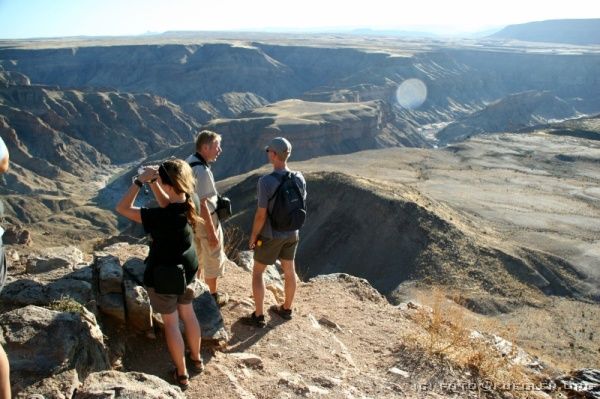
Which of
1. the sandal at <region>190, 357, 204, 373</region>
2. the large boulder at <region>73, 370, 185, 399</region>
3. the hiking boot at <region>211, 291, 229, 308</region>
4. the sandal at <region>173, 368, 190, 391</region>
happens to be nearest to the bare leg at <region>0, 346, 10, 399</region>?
the large boulder at <region>73, 370, 185, 399</region>

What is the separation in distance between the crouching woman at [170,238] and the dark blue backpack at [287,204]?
4.34 ft

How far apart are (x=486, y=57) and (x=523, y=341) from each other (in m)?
143

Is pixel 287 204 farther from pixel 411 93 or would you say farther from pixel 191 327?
pixel 411 93

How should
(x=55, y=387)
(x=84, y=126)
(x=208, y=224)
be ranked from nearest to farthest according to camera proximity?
(x=55, y=387), (x=208, y=224), (x=84, y=126)

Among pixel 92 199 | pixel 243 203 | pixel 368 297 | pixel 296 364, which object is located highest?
pixel 296 364

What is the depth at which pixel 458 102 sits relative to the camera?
12050 cm

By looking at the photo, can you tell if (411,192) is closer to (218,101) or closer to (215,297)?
(215,297)

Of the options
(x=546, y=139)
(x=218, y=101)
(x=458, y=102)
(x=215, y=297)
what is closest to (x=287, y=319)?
(x=215, y=297)

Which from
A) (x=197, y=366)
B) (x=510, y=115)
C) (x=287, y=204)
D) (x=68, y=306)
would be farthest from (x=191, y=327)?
(x=510, y=115)

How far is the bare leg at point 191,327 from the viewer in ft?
15.3

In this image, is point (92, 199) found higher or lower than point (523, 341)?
lower

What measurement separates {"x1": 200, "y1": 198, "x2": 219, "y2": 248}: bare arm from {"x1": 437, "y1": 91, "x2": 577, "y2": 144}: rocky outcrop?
85216 mm

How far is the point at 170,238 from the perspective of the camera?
432 cm

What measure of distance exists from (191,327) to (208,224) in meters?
1.04
